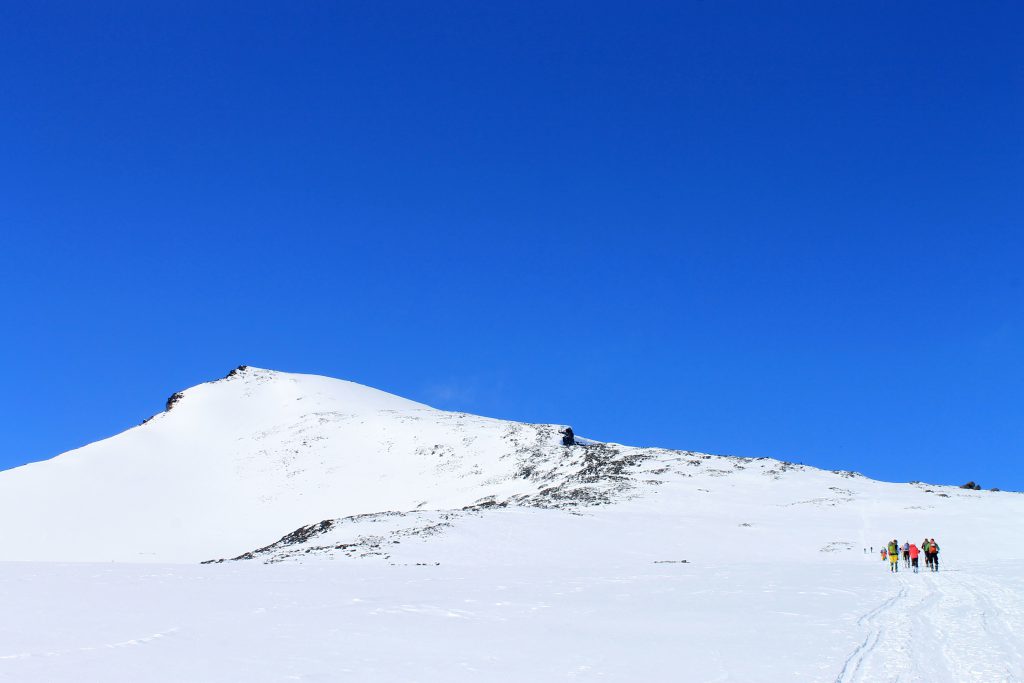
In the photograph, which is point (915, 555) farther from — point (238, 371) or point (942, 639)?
point (238, 371)

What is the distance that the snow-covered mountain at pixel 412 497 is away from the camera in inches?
1588

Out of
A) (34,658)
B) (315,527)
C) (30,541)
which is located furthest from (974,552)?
(30,541)

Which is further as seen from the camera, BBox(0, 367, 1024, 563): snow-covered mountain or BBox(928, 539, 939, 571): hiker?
BBox(0, 367, 1024, 563): snow-covered mountain

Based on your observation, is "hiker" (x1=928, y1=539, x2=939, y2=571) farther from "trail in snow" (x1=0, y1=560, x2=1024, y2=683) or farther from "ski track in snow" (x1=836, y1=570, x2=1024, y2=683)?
"ski track in snow" (x1=836, y1=570, x2=1024, y2=683)

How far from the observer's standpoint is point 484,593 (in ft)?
73.3

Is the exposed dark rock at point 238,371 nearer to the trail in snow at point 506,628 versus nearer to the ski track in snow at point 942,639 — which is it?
the trail in snow at point 506,628

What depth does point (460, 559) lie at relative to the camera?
3581cm

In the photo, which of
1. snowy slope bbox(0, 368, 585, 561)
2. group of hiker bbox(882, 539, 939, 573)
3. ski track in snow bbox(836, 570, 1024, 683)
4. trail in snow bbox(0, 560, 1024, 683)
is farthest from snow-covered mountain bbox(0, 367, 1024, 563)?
ski track in snow bbox(836, 570, 1024, 683)

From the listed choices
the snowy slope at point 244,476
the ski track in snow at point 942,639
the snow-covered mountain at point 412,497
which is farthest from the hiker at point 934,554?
the snowy slope at point 244,476

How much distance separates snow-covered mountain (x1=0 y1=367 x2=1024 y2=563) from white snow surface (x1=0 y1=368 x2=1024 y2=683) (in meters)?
0.27

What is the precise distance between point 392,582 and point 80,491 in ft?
170

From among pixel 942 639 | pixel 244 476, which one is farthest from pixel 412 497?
pixel 942 639

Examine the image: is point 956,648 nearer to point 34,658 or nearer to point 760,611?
point 760,611

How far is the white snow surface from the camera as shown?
12723 millimetres
